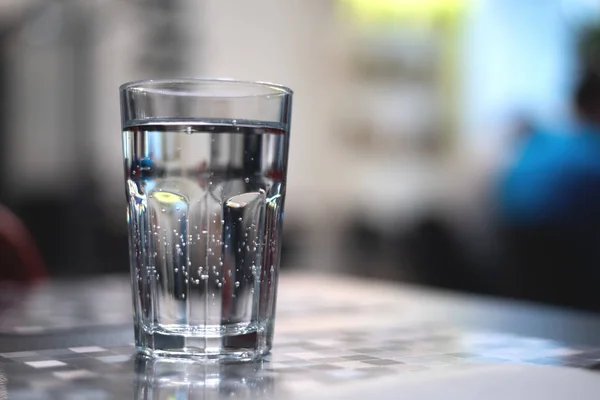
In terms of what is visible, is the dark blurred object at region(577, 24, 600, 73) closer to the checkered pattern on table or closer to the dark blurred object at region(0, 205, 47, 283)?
the dark blurred object at region(0, 205, 47, 283)

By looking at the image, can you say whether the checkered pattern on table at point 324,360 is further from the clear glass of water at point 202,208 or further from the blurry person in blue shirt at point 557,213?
the blurry person in blue shirt at point 557,213

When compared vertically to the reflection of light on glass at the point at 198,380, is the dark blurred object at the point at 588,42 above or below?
above

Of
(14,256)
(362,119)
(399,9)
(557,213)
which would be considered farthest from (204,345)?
(399,9)

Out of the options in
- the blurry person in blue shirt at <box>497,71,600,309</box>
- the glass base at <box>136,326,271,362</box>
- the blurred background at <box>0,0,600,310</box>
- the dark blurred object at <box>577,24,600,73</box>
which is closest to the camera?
the glass base at <box>136,326,271,362</box>

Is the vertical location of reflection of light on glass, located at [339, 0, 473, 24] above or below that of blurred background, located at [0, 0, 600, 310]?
above

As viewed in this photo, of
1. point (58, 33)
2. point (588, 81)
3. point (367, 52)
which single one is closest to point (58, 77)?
Result: point (58, 33)

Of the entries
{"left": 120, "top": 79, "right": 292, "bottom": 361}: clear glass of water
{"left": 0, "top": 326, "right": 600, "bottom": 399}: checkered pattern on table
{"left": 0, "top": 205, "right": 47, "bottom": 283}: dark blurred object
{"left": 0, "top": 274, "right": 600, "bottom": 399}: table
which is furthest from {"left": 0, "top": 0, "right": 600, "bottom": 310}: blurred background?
{"left": 120, "top": 79, "right": 292, "bottom": 361}: clear glass of water

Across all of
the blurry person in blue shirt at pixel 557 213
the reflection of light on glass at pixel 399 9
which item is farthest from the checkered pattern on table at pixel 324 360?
the reflection of light on glass at pixel 399 9

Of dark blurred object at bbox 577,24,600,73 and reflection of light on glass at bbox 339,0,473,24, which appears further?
reflection of light on glass at bbox 339,0,473,24

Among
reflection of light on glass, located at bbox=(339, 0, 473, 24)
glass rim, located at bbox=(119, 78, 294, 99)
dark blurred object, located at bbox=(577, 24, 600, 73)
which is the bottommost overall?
glass rim, located at bbox=(119, 78, 294, 99)
